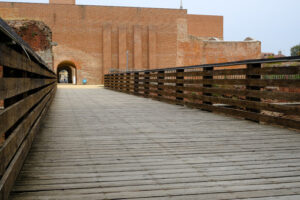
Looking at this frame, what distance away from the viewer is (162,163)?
2693 millimetres

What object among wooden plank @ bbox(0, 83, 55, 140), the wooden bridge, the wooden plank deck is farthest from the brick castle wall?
wooden plank @ bbox(0, 83, 55, 140)

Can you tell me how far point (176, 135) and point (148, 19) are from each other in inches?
1315

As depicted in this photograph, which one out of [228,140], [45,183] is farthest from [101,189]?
[228,140]

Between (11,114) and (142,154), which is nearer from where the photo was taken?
(11,114)

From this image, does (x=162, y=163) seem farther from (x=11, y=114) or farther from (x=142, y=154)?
(x=11, y=114)

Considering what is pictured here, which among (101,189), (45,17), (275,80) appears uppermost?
(45,17)

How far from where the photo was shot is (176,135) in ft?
12.9

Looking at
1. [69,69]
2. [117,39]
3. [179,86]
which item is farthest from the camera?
[69,69]

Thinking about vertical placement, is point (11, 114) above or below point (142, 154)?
above

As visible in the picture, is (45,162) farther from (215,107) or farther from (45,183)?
(215,107)

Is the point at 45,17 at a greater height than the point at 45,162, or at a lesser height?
greater

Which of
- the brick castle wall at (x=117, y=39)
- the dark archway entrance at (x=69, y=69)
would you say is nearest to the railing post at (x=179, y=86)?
the brick castle wall at (x=117, y=39)

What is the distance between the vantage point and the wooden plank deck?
204 cm

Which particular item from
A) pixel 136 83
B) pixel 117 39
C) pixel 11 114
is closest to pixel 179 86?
pixel 136 83
